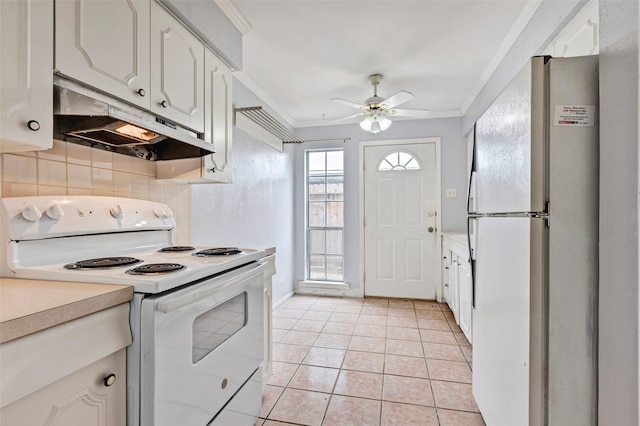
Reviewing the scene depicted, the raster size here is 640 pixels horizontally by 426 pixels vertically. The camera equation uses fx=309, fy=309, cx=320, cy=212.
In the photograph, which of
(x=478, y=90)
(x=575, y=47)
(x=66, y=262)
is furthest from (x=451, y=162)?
(x=66, y=262)

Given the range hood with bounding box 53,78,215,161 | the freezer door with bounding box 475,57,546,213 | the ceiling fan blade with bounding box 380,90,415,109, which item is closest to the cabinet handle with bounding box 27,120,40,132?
the range hood with bounding box 53,78,215,161

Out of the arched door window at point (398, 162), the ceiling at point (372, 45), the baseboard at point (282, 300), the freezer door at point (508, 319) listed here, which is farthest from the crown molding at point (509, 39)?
the baseboard at point (282, 300)

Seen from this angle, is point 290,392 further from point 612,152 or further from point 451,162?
point 451,162

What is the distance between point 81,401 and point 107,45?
3.86ft

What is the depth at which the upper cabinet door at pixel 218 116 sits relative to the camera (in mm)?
1791

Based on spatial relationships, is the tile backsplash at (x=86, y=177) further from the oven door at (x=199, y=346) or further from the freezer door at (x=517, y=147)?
the freezer door at (x=517, y=147)

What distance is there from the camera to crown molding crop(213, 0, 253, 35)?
1.83m

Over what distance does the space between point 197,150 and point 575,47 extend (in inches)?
78.2

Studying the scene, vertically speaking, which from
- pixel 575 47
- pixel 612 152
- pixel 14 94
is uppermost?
pixel 575 47

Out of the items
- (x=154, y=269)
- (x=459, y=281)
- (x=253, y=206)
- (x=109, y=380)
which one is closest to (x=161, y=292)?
(x=154, y=269)

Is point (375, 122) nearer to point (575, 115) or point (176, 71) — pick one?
point (176, 71)

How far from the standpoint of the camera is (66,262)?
46.7 inches

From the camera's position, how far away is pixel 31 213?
1.08m

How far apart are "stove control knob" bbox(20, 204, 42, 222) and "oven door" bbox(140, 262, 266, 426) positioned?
0.58 metres
